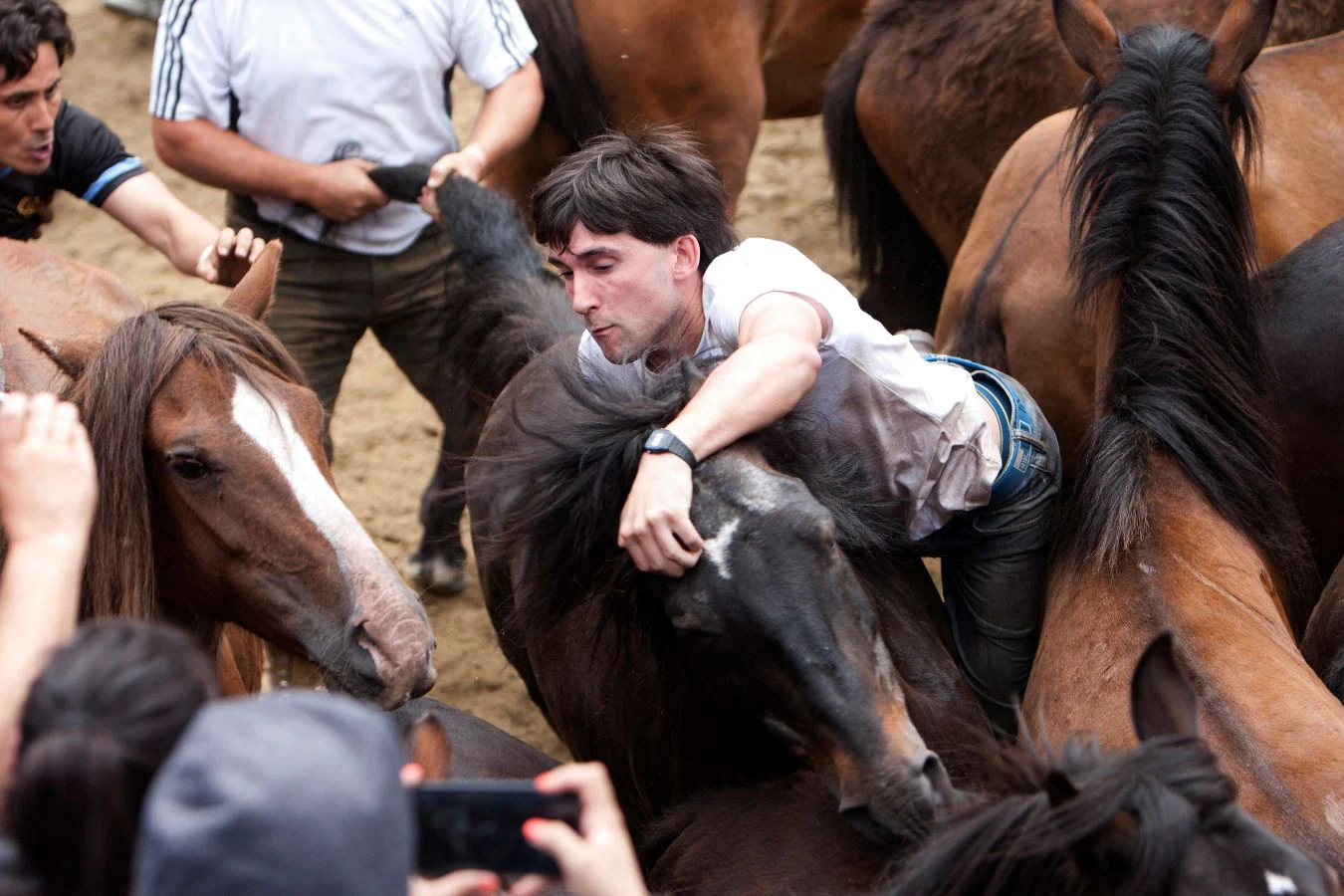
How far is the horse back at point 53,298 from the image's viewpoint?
9.67ft

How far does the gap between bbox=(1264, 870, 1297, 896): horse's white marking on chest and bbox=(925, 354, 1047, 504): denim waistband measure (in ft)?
3.78

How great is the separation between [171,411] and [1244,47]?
2193mm

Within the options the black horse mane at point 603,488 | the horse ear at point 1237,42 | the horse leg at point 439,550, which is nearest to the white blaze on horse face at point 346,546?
the black horse mane at point 603,488

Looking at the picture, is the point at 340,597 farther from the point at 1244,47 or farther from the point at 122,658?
the point at 1244,47

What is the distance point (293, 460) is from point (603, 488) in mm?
501

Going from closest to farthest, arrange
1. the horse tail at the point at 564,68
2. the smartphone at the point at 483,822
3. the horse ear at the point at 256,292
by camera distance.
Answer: the smartphone at the point at 483,822 < the horse ear at the point at 256,292 < the horse tail at the point at 564,68

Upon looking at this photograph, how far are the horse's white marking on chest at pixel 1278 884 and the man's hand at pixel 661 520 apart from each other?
33.4 inches

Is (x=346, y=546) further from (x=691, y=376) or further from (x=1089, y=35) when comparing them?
(x=1089, y=35)

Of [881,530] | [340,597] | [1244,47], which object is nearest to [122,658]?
[340,597]

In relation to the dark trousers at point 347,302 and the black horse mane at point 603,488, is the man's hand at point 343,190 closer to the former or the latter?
the dark trousers at point 347,302

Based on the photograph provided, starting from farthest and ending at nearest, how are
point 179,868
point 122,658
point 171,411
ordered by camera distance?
point 171,411 → point 122,658 → point 179,868

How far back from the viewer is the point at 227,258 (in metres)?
2.99

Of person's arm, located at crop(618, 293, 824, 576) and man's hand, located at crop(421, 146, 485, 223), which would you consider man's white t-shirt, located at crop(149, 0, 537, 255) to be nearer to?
man's hand, located at crop(421, 146, 485, 223)

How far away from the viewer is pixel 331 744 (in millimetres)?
975
